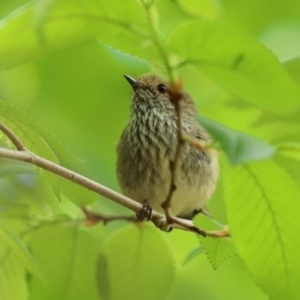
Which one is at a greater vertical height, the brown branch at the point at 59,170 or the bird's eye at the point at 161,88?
the bird's eye at the point at 161,88

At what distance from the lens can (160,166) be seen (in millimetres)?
3027

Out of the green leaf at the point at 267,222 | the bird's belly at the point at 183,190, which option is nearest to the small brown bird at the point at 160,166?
the bird's belly at the point at 183,190

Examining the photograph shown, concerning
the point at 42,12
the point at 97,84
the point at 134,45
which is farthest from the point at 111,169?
the point at 42,12

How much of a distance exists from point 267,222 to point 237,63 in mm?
358

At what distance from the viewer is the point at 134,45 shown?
1109mm

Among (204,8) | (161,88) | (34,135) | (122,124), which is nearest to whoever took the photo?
(204,8)

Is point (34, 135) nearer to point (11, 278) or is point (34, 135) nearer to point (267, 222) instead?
point (11, 278)

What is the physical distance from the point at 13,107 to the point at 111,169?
1.40 metres

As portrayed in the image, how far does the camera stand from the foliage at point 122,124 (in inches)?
40.1

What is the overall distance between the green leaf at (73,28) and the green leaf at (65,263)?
65cm

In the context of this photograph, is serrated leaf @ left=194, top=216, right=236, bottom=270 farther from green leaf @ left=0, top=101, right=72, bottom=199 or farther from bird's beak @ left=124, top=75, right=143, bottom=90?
bird's beak @ left=124, top=75, right=143, bottom=90

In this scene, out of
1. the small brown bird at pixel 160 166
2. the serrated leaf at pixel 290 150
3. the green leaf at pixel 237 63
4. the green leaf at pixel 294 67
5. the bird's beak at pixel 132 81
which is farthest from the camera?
the small brown bird at pixel 160 166

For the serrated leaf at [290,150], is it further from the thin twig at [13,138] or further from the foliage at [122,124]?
the thin twig at [13,138]

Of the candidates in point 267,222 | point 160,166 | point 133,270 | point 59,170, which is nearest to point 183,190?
point 160,166
